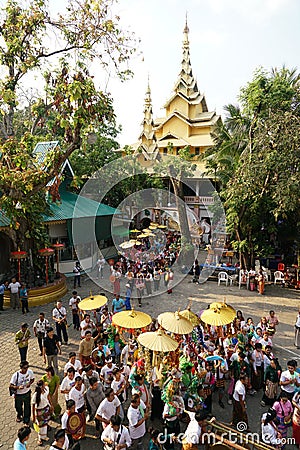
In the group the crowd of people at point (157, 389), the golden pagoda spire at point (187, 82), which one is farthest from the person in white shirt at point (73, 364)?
the golden pagoda spire at point (187, 82)

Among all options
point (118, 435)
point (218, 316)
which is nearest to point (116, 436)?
point (118, 435)

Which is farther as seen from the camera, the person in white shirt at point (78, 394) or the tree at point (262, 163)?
the tree at point (262, 163)

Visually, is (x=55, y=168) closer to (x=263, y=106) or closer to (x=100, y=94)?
(x=100, y=94)

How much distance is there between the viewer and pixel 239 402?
6.38 metres

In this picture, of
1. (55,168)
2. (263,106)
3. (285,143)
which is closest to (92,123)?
(55,168)

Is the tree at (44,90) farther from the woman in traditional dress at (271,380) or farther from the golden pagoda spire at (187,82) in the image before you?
the golden pagoda spire at (187,82)

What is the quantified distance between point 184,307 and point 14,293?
6.79 m

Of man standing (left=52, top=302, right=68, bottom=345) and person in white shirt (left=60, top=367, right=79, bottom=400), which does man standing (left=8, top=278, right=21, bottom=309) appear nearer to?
man standing (left=52, top=302, right=68, bottom=345)

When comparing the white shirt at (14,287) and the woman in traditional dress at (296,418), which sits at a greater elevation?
the white shirt at (14,287)

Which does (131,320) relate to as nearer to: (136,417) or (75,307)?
(136,417)

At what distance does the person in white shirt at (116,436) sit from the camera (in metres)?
4.99

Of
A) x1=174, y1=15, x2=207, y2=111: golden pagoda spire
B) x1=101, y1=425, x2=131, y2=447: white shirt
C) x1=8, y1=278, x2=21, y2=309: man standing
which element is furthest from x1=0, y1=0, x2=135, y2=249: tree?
x1=174, y1=15, x2=207, y2=111: golden pagoda spire

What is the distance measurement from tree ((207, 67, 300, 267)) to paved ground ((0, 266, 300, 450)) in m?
2.69

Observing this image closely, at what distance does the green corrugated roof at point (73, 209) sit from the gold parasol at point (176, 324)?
1116cm
